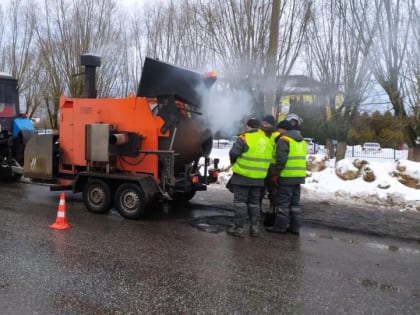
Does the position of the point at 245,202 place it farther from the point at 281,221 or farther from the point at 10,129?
the point at 10,129

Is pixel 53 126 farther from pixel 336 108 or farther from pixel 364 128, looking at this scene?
pixel 364 128

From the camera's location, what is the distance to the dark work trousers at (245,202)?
5.86m

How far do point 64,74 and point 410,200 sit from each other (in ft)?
51.6

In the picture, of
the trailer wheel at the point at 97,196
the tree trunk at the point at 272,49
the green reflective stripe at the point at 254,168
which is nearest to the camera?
the green reflective stripe at the point at 254,168

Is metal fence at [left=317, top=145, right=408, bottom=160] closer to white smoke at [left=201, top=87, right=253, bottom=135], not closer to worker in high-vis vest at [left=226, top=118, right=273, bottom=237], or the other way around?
white smoke at [left=201, top=87, right=253, bottom=135]

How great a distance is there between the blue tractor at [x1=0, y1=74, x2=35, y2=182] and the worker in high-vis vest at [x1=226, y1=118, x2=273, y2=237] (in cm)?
611

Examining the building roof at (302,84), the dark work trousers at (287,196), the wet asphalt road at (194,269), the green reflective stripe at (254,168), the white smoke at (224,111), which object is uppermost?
the building roof at (302,84)

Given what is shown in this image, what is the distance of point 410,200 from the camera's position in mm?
8094

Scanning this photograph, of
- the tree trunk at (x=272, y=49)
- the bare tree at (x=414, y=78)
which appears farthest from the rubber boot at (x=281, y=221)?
the bare tree at (x=414, y=78)

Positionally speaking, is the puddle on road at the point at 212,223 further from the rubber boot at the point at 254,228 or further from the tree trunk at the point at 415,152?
the tree trunk at the point at 415,152

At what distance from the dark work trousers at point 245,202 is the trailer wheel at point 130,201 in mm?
1490

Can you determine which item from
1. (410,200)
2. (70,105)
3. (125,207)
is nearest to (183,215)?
(125,207)

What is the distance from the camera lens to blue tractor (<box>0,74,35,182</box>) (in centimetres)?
995

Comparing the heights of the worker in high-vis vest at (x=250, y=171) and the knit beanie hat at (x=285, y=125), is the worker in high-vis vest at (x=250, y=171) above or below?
below
